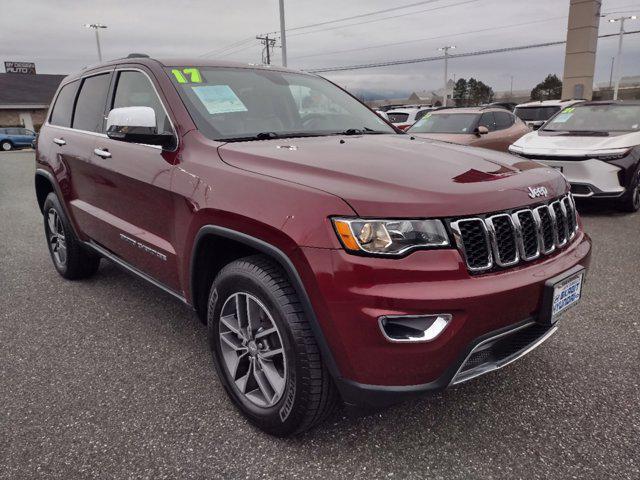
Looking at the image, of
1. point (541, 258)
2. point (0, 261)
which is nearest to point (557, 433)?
point (541, 258)

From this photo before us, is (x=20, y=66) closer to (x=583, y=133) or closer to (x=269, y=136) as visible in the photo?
(x=583, y=133)

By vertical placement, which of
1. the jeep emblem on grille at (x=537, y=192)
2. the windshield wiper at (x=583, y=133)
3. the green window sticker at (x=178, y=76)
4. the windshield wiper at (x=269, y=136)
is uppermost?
the green window sticker at (x=178, y=76)

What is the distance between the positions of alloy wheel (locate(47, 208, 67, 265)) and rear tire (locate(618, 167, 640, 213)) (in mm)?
6609

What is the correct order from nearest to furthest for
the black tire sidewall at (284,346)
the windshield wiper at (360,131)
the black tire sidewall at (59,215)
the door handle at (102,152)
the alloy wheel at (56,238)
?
the black tire sidewall at (284,346) → the windshield wiper at (360,131) → the door handle at (102,152) → the black tire sidewall at (59,215) → the alloy wheel at (56,238)

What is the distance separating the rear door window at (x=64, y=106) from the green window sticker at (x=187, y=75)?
1646 millimetres

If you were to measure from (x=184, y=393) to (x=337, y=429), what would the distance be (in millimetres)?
878

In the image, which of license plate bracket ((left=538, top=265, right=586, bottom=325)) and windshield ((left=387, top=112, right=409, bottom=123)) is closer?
license plate bracket ((left=538, top=265, right=586, bottom=325))

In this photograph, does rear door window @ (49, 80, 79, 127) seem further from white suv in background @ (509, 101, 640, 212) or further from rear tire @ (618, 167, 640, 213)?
rear tire @ (618, 167, 640, 213)

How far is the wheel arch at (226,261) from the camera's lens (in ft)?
6.57

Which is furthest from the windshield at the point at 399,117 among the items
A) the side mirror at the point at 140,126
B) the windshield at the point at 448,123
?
the side mirror at the point at 140,126

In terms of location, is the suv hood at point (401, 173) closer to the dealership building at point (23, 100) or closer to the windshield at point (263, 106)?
the windshield at point (263, 106)

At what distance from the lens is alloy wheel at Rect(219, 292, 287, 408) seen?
2289 millimetres

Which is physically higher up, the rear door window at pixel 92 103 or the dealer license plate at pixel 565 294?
the rear door window at pixel 92 103

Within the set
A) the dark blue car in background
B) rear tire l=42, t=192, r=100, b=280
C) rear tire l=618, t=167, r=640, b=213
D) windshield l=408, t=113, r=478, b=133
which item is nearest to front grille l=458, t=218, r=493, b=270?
rear tire l=42, t=192, r=100, b=280
